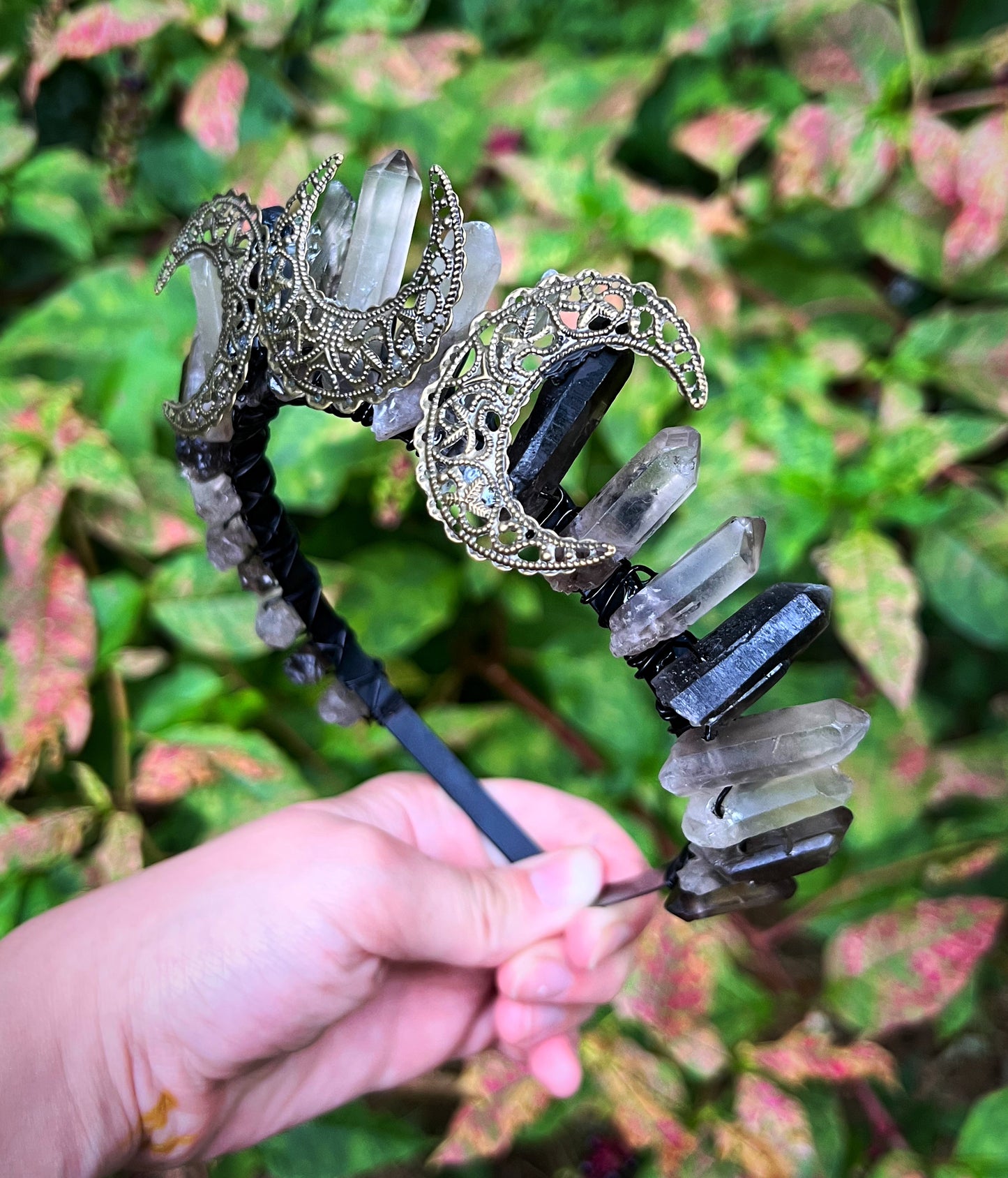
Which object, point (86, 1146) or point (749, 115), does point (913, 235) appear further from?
point (86, 1146)

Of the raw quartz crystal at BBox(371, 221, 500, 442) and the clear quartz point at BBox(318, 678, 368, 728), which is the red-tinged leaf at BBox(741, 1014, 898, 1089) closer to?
the clear quartz point at BBox(318, 678, 368, 728)

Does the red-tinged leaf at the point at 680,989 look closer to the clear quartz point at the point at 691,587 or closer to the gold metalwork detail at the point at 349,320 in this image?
the clear quartz point at the point at 691,587

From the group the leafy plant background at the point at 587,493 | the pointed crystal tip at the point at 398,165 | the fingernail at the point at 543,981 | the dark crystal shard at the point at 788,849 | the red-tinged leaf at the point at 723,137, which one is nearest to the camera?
the pointed crystal tip at the point at 398,165

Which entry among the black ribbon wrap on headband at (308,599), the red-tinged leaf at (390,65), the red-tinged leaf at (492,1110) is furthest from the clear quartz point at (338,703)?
the red-tinged leaf at (390,65)

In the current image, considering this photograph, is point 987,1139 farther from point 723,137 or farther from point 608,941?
point 723,137

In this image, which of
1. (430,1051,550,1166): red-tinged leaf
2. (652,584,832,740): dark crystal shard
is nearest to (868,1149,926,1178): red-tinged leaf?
(430,1051,550,1166): red-tinged leaf

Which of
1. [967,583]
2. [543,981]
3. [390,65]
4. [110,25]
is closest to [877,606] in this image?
[967,583]

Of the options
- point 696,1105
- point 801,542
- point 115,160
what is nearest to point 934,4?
point 801,542
